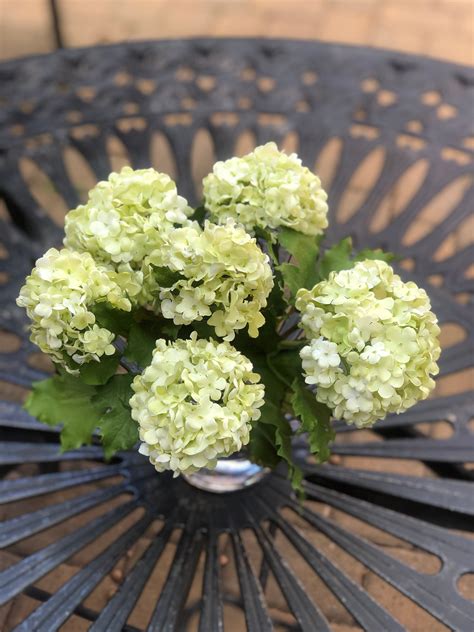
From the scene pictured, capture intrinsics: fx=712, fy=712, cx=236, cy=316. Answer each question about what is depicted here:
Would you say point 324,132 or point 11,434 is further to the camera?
point 324,132

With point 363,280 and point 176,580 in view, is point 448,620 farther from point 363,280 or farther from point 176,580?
point 363,280

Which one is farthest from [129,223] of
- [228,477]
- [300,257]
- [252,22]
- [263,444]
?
[252,22]

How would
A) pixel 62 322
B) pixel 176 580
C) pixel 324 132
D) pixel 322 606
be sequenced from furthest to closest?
pixel 324 132
pixel 322 606
pixel 176 580
pixel 62 322

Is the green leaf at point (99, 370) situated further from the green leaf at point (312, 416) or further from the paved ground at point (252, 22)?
the paved ground at point (252, 22)

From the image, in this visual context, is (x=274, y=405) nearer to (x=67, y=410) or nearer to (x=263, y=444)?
(x=263, y=444)

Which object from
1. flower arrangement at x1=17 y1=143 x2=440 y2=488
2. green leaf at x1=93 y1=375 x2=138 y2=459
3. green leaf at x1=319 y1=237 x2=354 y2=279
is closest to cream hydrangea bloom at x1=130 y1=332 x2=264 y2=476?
flower arrangement at x1=17 y1=143 x2=440 y2=488

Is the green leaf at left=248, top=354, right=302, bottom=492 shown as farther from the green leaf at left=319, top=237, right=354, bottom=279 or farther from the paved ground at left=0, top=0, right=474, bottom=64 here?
the paved ground at left=0, top=0, right=474, bottom=64

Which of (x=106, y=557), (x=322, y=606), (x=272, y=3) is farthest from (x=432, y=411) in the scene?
(x=272, y=3)
